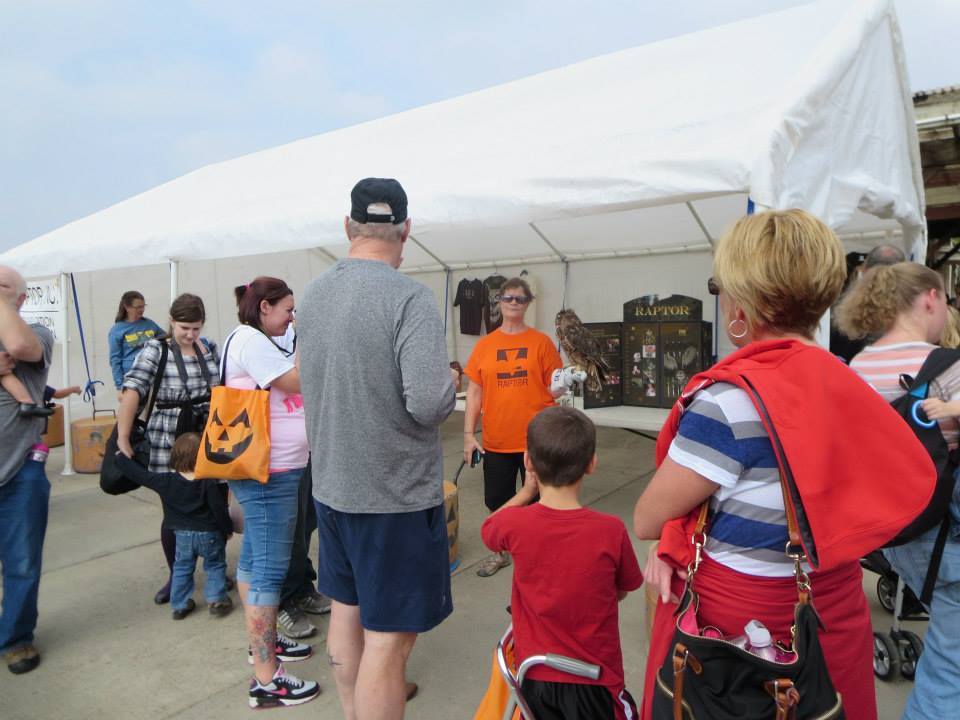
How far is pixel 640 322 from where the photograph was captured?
608cm

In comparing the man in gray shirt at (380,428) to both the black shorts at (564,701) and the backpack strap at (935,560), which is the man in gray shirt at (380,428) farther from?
the backpack strap at (935,560)

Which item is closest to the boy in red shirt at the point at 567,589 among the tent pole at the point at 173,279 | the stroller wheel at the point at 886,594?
the stroller wheel at the point at 886,594

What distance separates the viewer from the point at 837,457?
104 cm

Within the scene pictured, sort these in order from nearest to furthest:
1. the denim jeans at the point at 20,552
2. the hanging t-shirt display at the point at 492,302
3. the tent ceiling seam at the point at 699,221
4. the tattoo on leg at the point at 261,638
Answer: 1. the tattoo on leg at the point at 261,638
2. the denim jeans at the point at 20,552
3. the tent ceiling seam at the point at 699,221
4. the hanging t-shirt display at the point at 492,302

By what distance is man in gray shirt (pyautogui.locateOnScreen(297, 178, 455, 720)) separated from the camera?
1.70 metres

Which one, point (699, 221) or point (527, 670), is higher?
point (699, 221)

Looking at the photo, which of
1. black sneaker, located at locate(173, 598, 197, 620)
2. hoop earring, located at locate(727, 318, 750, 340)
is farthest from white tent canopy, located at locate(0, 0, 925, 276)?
black sneaker, located at locate(173, 598, 197, 620)

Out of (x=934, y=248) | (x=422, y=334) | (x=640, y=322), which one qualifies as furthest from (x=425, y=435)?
(x=934, y=248)

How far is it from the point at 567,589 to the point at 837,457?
2.77 feet

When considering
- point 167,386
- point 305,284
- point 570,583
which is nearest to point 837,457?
point 570,583

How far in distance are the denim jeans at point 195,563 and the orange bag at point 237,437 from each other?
0.88m

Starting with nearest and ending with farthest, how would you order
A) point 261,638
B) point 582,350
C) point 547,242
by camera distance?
point 261,638
point 582,350
point 547,242

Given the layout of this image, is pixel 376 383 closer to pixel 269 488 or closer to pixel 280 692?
pixel 269 488

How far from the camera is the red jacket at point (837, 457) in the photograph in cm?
103
